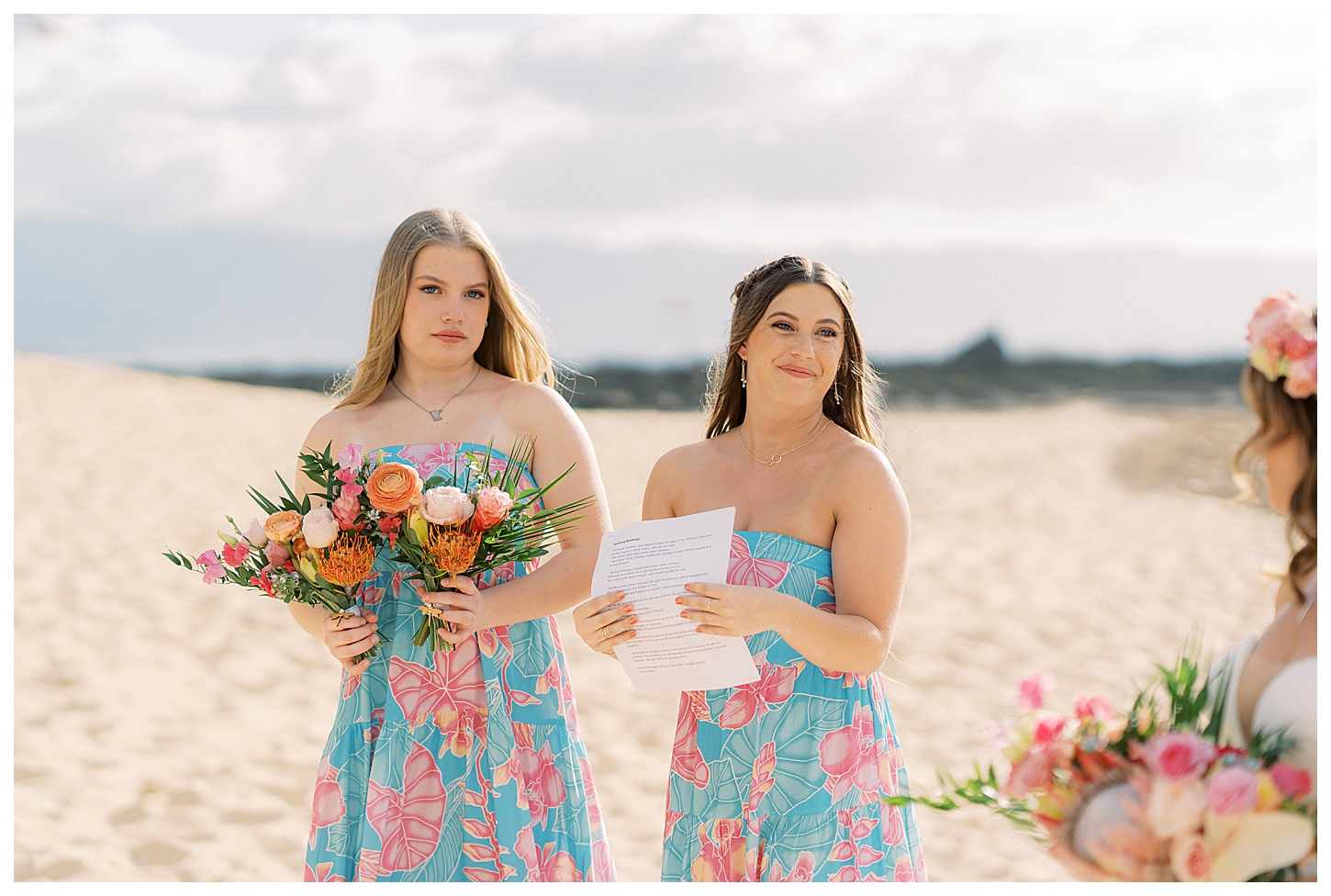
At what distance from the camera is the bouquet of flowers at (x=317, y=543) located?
2430 millimetres

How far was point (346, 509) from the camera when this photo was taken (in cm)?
243

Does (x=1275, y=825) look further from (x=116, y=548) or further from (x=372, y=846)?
(x=116, y=548)

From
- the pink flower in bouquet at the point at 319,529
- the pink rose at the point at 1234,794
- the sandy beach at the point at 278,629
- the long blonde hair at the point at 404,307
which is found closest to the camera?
the pink rose at the point at 1234,794

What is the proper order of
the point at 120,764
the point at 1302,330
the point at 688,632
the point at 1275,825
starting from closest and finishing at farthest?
the point at 1275,825 < the point at 1302,330 < the point at 688,632 < the point at 120,764

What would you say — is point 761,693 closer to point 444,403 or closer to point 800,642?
point 800,642

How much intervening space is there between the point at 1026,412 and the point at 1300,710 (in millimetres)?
25332

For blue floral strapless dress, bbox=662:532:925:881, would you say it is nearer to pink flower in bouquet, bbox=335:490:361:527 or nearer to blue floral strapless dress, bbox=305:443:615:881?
blue floral strapless dress, bbox=305:443:615:881

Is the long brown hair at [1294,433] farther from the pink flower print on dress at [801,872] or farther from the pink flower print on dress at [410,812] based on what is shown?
the pink flower print on dress at [410,812]

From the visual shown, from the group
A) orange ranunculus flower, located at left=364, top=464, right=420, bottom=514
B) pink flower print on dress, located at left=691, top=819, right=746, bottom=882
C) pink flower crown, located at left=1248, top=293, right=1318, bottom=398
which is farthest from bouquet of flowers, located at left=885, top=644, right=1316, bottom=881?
orange ranunculus flower, located at left=364, top=464, right=420, bottom=514

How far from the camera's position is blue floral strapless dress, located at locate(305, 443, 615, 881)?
267 cm

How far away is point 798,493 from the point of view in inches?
101

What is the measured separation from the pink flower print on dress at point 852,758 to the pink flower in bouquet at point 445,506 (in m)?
1.04

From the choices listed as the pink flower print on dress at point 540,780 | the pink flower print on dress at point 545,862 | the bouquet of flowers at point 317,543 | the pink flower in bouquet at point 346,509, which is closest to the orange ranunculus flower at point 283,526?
the bouquet of flowers at point 317,543
